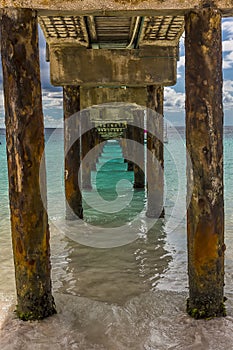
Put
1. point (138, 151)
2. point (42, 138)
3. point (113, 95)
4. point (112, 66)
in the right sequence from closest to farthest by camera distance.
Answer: point (42, 138)
point (112, 66)
point (113, 95)
point (138, 151)

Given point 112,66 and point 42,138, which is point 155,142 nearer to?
point 112,66

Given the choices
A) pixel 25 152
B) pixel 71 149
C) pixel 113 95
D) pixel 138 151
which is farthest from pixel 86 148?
pixel 25 152

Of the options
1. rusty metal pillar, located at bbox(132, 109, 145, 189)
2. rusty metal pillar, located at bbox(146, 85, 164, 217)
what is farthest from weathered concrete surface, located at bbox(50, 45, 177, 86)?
rusty metal pillar, located at bbox(132, 109, 145, 189)

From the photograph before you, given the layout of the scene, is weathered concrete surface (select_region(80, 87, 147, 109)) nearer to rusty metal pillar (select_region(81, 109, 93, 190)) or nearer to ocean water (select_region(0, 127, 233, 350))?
rusty metal pillar (select_region(81, 109, 93, 190))

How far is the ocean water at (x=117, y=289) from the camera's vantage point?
3.33 metres

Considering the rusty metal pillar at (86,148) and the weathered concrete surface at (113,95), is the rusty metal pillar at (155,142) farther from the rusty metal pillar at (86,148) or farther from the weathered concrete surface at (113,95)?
the rusty metal pillar at (86,148)

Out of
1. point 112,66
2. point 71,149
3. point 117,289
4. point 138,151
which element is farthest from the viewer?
point 138,151

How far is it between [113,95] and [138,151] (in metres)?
3.36

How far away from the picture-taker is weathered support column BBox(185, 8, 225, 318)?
3357 mm

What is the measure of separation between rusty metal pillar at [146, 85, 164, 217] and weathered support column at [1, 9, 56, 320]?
164 inches

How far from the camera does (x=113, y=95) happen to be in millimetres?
10234

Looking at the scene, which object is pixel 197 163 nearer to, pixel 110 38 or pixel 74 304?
pixel 74 304

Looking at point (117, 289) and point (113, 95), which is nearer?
point (117, 289)

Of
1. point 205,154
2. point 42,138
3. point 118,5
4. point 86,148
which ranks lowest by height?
point 86,148
